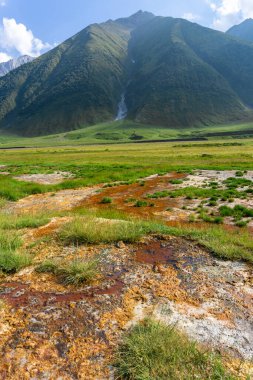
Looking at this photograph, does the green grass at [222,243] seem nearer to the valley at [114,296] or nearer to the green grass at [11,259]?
the valley at [114,296]

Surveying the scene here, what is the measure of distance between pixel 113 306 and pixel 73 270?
1.69m

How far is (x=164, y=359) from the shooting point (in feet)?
16.2

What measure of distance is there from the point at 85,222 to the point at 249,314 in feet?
22.2

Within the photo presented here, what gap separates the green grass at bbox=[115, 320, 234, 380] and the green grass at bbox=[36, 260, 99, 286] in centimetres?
242

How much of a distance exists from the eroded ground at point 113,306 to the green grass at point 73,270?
0.19 meters

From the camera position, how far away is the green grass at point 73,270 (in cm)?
765

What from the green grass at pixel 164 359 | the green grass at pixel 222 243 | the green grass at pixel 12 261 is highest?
the green grass at pixel 12 261

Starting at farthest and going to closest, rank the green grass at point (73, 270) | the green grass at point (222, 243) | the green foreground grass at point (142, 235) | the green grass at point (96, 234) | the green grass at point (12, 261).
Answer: the green grass at point (96, 234)
the green foreground grass at point (142, 235)
the green grass at point (222, 243)
the green grass at point (12, 261)
the green grass at point (73, 270)

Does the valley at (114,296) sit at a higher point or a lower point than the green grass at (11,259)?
lower

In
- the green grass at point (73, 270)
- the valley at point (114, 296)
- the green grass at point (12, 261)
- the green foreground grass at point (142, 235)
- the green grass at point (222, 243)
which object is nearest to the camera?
the valley at point (114, 296)

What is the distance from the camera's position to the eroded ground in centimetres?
533

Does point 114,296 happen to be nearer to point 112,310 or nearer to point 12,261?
point 112,310

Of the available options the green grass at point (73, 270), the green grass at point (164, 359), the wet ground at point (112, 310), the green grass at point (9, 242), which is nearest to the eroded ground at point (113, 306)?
the wet ground at point (112, 310)

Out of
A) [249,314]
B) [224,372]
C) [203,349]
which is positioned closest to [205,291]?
[249,314]
